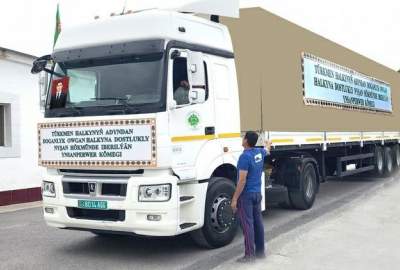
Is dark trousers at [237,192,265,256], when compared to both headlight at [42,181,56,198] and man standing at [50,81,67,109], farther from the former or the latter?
man standing at [50,81,67,109]

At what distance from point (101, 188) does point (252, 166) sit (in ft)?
5.98

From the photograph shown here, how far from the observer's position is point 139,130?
5777mm

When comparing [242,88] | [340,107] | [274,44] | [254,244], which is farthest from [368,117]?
[254,244]

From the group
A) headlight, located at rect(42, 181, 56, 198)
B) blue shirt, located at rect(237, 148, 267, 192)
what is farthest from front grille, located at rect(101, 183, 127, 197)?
blue shirt, located at rect(237, 148, 267, 192)

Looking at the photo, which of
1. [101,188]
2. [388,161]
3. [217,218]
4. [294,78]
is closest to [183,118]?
[101,188]

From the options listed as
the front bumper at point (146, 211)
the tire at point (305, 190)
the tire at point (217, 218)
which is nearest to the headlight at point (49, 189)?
the front bumper at point (146, 211)

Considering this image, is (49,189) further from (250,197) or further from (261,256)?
(261,256)

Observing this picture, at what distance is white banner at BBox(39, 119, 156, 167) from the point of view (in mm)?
5773

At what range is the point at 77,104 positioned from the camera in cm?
629

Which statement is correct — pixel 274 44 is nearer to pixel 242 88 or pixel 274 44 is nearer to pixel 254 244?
pixel 242 88

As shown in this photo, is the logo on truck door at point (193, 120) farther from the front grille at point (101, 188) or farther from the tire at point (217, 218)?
the front grille at point (101, 188)

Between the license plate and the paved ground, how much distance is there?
1.54 metres

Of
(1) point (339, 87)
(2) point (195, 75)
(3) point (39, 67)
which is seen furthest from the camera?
(1) point (339, 87)

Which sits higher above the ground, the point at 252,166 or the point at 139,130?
the point at 139,130
